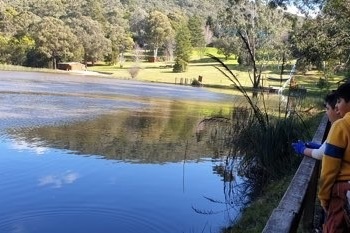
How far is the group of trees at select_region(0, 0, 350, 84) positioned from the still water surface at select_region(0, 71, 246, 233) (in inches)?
261

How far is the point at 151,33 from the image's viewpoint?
88125 millimetres

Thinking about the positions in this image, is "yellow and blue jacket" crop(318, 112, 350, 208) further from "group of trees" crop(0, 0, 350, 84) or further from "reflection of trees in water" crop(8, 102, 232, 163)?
"group of trees" crop(0, 0, 350, 84)

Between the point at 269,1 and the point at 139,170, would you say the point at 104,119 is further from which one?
the point at 269,1

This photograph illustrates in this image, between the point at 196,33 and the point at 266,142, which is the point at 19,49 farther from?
the point at 266,142

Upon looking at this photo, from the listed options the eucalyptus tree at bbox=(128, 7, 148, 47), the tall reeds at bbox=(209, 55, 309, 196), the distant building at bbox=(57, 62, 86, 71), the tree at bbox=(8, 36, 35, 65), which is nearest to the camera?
the tall reeds at bbox=(209, 55, 309, 196)

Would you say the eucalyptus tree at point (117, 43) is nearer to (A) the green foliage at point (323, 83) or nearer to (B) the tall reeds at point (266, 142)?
(A) the green foliage at point (323, 83)

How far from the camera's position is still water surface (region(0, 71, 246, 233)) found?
6852 mm

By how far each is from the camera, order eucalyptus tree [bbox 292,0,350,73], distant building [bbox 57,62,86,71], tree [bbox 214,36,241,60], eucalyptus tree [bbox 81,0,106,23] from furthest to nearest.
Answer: eucalyptus tree [bbox 81,0,106,23] < distant building [bbox 57,62,86,71] < tree [bbox 214,36,241,60] < eucalyptus tree [bbox 292,0,350,73]

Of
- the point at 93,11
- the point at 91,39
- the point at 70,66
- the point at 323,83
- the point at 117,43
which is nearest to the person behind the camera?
the point at 323,83

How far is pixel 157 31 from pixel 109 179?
3129 inches

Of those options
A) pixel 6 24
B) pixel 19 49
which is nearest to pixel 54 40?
pixel 19 49

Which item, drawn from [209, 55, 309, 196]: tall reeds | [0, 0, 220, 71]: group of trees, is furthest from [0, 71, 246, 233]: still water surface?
[0, 0, 220, 71]: group of trees

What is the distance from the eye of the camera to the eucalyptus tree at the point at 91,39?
72.7 m

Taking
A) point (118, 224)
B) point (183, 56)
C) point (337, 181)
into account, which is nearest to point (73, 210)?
point (118, 224)
